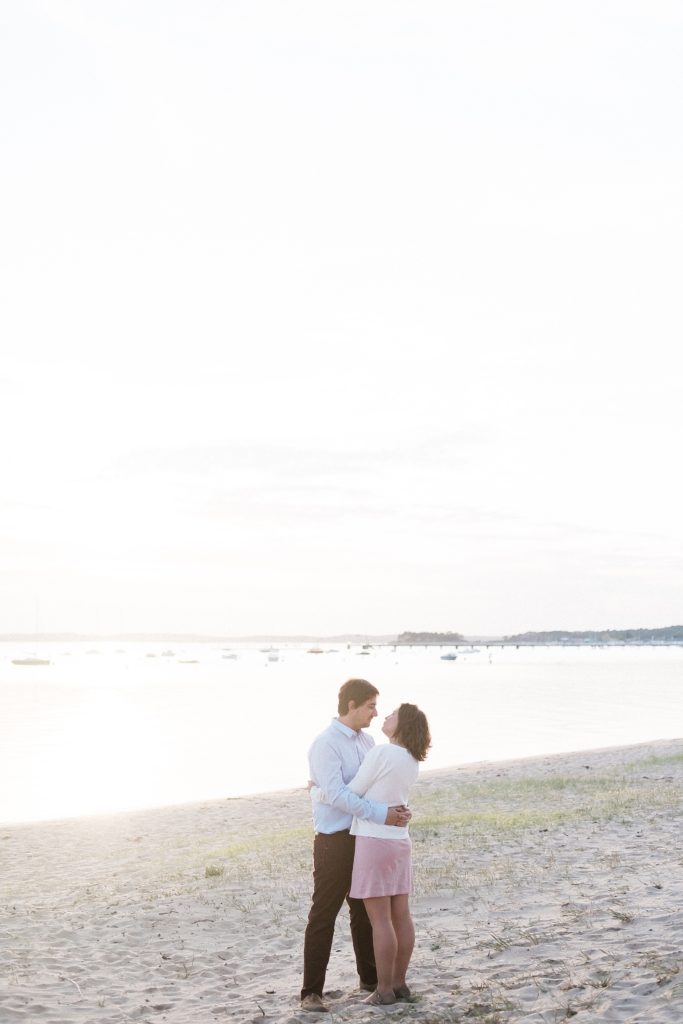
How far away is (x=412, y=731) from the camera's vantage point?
6727 mm

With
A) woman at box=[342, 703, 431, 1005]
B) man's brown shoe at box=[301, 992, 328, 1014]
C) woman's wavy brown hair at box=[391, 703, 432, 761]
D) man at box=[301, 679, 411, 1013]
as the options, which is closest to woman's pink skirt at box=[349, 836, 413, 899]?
woman at box=[342, 703, 431, 1005]

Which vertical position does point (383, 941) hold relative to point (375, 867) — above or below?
below

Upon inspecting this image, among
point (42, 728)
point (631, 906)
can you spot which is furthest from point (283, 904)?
point (42, 728)

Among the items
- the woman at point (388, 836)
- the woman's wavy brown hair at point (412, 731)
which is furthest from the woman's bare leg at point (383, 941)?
the woman's wavy brown hair at point (412, 731)

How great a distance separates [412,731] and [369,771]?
1.34 ft

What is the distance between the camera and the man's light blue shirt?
21.9ft

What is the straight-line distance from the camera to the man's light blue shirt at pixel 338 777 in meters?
6.69

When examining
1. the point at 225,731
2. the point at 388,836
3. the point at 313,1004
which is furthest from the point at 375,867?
the point at 225,731

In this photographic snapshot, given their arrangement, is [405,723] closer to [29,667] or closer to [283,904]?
[283,904]

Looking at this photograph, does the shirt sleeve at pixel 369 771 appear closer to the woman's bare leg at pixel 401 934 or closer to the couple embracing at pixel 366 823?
the couple embracing at pixel 366 823

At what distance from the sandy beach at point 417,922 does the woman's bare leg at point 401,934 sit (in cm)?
26

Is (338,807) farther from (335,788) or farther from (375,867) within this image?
(375,867)

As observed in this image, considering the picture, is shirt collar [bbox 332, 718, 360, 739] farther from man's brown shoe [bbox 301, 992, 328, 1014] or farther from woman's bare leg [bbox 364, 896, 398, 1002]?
man's brown shoe [bbox 301, 992, 328, 1014]

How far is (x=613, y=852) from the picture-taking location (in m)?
12.8
